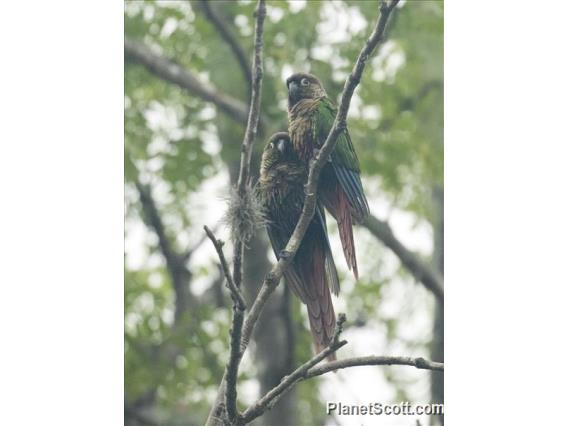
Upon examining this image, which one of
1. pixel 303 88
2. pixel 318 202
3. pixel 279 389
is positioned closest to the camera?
pixel 279 389

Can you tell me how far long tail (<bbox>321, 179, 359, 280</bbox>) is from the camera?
4.17 metres

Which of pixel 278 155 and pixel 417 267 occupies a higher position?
pixel 417 267

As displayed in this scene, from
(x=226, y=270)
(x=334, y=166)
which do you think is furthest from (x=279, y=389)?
(x=334, y=166)

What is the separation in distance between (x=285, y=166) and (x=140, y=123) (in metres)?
1.87

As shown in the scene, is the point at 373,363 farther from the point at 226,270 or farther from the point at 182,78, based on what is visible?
the point at 182,78

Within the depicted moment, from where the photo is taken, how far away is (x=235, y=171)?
5254 mm

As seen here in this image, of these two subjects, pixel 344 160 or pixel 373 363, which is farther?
pixel 344 160

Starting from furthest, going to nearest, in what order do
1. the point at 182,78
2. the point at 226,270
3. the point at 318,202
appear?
the point at 182,78 < the point at 318,202 < the point at 226,270

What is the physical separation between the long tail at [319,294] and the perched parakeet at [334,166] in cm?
16

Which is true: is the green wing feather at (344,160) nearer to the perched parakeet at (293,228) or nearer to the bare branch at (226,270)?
the perched parakeet at (293,228)

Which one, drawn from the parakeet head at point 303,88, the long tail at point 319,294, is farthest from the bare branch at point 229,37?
the long tail at point 319,294

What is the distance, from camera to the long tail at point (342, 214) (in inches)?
164

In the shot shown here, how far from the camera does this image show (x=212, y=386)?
19.0ft

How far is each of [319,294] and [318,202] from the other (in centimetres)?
48
